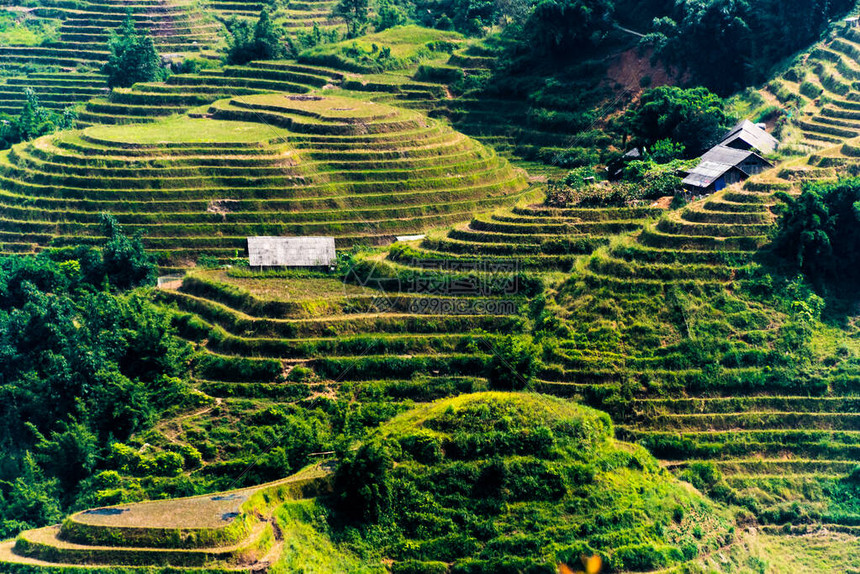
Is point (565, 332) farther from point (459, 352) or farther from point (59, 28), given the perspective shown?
point (59, 28)

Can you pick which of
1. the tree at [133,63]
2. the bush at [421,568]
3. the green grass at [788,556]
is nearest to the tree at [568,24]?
the tree at [133,63]

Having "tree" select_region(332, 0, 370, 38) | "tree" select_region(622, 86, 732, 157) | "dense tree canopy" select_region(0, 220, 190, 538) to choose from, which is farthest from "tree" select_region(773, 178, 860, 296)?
"tree" select_region(332, 0, 370, 38)

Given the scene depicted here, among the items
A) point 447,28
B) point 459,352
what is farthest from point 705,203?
point 447,28

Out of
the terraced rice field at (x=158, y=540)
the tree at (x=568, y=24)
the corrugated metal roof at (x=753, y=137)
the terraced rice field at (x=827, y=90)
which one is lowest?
the terraced rice field at (x=158, y=540)

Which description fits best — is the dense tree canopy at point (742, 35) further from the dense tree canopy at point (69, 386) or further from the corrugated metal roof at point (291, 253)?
the dense tree canopy at point (69, 386)

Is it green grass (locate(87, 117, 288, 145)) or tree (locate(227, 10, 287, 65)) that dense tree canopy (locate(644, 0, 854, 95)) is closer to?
green grass (locate(87, 117, 288, 145))

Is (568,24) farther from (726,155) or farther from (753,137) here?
(726,155)
